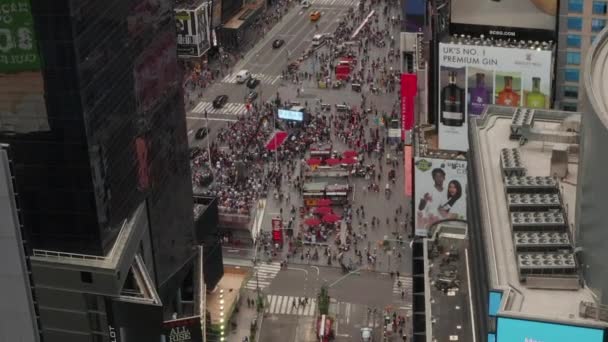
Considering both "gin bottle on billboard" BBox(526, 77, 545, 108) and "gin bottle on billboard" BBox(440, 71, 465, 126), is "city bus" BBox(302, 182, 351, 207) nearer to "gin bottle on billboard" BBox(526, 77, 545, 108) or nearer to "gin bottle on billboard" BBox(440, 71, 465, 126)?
"gin bottle on billboard" BBox(440, 71, 465, 126)

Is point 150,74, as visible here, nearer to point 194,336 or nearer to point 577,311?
point 194,336

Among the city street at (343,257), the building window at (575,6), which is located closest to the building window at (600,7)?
the building window at (575,6)

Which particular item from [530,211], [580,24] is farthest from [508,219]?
[580,24]

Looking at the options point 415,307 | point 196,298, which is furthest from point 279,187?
point 415,307

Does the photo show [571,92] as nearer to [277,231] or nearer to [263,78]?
[277,231]

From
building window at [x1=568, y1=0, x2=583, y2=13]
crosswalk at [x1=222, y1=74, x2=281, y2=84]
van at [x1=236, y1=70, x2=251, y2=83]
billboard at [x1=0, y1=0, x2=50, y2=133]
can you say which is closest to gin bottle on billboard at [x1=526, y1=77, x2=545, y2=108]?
building window at [x1=568, y1=0, x2=583, y2=13]
